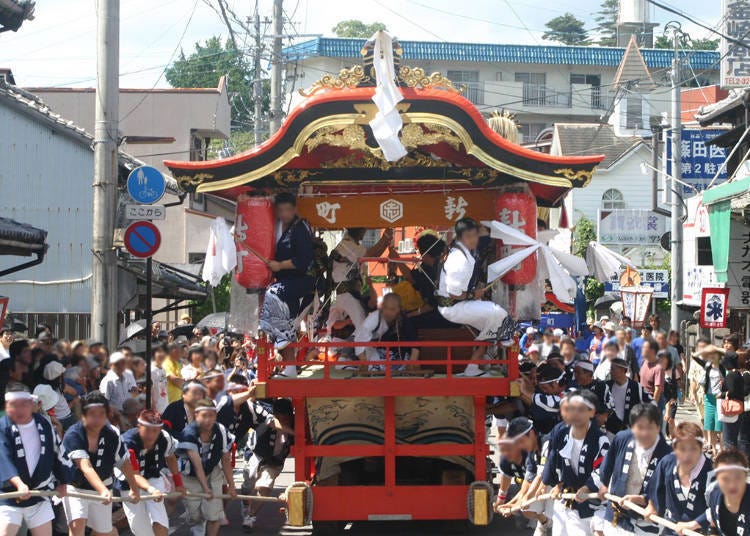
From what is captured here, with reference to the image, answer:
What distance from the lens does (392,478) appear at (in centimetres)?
1030

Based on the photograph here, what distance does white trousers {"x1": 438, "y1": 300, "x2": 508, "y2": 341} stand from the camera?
10.5m

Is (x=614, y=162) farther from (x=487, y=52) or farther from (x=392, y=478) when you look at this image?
(x=392, y=478)

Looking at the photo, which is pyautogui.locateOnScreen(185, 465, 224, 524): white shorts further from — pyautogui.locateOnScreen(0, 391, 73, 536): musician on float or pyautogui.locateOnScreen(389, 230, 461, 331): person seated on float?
pyautogui.locateOnScreen(389, 230, 461, 331): person seated on float

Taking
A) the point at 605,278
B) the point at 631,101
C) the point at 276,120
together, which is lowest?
the point at 605,278

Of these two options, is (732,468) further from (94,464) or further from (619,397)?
(94,464)

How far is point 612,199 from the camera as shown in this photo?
144ft

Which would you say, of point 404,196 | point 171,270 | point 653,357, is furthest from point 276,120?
point 404,196

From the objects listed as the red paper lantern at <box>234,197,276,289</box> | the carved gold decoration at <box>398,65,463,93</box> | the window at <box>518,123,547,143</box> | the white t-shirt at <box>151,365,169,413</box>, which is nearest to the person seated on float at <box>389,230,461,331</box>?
the red paper lantern at <box>234,197,276,289</box>

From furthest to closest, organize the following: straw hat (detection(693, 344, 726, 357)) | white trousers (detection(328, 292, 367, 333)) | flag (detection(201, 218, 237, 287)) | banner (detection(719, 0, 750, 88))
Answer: banner (detection(719, 0, 750, 88)), straw hat (detection(693, 344, 726, 357)), white trousers (detection(328, 292, 367, 333)), flag (detection(201, 218, 237, 287))

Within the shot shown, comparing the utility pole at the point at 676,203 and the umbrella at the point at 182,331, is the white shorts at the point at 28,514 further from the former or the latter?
the utility pole at the point at 676,203

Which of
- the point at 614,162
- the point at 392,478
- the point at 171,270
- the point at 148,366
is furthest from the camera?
the point at 614,162

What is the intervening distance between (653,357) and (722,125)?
13824 mm

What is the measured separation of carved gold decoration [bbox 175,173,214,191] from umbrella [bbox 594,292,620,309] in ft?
82.3

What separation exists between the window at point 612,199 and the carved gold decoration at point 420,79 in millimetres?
34231
